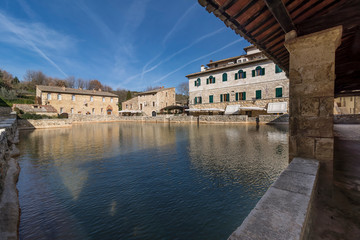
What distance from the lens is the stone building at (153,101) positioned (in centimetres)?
3700

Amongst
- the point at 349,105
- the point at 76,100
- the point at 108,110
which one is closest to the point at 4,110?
the point at 76,100

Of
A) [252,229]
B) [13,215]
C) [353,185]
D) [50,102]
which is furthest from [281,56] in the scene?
[50,102]

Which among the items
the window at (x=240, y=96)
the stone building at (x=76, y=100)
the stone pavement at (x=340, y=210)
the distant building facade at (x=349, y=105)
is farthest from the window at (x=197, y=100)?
the stone pavement at (x=340, y=210)

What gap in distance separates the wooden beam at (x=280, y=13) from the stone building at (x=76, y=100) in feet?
130

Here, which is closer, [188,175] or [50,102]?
[188,175]

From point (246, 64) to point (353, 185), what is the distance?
2470 cm

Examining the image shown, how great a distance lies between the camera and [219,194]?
3.77 m

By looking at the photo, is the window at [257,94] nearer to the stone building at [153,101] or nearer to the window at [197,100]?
the window at [197,100]

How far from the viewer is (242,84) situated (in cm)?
2508

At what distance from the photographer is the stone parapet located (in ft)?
4.00

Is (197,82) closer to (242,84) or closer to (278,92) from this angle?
(242,84)

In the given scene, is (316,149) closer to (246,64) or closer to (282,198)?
(282,198)

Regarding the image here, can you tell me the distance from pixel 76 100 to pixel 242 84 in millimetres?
33448

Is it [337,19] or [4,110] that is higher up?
[337,19]
